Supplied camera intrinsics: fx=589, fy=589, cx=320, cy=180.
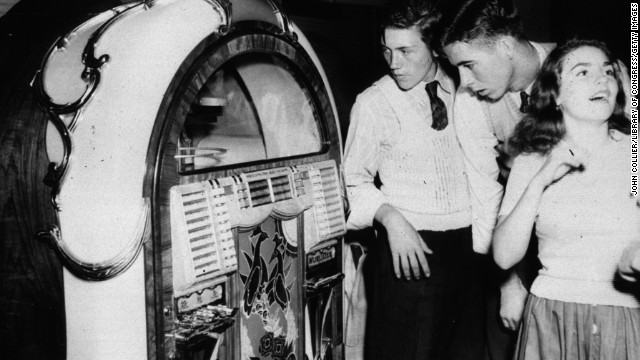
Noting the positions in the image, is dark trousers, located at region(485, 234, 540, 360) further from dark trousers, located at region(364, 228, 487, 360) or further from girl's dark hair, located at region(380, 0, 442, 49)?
girl's dark hair, located at region(380, 0, 442, 49)

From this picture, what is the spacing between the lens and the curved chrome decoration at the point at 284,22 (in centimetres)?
198

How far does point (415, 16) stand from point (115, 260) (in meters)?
1.42

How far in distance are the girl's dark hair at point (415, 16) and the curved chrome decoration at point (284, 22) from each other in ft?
1.34

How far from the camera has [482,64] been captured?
7.14ft

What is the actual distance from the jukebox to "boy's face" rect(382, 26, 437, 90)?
38cm

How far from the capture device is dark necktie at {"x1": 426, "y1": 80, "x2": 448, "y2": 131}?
2340 millimetres

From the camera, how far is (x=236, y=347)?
178 cm

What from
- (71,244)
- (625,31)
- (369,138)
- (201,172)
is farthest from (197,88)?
(625,31)

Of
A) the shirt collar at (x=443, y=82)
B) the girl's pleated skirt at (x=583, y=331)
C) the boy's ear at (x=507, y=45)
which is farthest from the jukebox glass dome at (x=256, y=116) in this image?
the girl's pleated skirt at (x=583, y=331)

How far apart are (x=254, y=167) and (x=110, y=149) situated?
528 mm

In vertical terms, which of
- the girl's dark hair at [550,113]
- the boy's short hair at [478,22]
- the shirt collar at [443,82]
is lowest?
the girl's dark hair at [550,113]

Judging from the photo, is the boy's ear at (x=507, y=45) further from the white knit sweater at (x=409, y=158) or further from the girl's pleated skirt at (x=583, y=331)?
the girl's pleated skirt at (x=583, y=331)

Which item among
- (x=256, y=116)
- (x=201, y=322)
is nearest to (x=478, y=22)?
(x=256, y=116)

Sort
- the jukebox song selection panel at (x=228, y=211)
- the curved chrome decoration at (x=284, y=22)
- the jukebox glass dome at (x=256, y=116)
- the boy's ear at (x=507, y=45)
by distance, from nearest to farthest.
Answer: the jukebox song selection panel at (x=228, y=211) → the curved chrome decoration at (x=284, y=22) → the jukebox glass dome at (x=256, y=116) → the boy's ear at (x=507, y=45)
